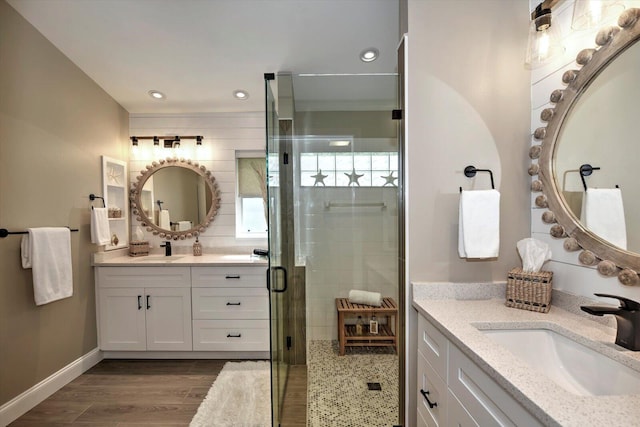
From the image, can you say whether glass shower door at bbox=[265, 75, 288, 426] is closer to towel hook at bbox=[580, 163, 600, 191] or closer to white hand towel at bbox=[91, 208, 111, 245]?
towel hook at bbox=[580, 163, 600, 191]

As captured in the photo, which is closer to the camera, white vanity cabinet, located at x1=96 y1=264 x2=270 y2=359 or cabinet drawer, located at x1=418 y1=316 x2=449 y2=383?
cabinet drawer, located at x1=418 y1=316 x2=449 y2=383

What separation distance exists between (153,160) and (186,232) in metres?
0.88

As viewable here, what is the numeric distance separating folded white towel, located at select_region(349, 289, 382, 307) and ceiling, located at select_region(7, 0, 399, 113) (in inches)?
55.9

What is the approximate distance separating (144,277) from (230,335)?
952 mm

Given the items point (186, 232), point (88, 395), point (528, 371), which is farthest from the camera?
A: point (186, 232)

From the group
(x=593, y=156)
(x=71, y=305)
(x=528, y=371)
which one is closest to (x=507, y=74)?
(x=593, y=156)

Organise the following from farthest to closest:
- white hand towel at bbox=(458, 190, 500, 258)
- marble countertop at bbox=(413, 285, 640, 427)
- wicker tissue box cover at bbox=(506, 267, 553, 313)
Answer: white hand towel at bbox=(458, 190, 500, 258) < wicker tissue box cover at bbox=(506, 267, 553, 313) < marble countertop at bbox=(413, 285, 640, 427)

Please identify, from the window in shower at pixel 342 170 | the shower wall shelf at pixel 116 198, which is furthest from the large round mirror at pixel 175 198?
the window in shower at pixel 342 170

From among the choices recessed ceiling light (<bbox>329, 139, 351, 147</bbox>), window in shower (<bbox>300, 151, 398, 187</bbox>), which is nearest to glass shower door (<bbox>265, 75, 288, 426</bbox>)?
window in shower (<bbox>300, 151, 398, 187</bbox>)

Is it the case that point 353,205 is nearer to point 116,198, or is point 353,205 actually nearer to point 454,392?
point 454,392

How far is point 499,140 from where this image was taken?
1434mm

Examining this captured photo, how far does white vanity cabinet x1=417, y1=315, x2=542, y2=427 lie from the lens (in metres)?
0.76

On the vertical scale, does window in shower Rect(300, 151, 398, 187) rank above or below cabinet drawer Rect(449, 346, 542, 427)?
above

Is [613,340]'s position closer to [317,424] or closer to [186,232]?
[317,424]
